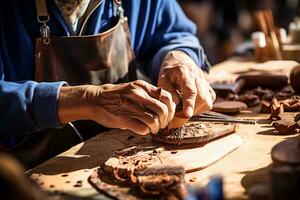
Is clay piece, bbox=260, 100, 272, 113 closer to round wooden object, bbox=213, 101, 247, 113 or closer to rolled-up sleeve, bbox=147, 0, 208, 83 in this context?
round wooden object, bbox=213, 101, 247, 113

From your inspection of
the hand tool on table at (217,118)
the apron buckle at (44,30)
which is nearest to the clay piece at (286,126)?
the hand tool on table at (217,118)

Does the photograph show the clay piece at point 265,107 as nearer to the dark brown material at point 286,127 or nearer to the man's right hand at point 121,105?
the dark brown material at point 286,127

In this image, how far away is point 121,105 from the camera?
155cm

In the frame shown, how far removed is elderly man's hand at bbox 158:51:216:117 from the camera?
5.61 feet

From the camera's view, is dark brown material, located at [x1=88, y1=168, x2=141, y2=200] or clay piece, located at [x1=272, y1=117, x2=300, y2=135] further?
clay piece, located at [x1=272, y1=117, x2=300, y2=135]

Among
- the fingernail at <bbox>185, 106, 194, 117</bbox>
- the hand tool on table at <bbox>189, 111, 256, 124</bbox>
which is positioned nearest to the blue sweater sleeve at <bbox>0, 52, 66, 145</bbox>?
the fingernail at <bbox>185, 106, 194, 117</bbox>

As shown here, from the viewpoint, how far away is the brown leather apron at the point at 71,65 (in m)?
1.85

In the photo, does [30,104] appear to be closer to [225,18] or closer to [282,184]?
[282,184]

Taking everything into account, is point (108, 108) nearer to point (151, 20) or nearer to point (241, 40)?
point (151, 20)

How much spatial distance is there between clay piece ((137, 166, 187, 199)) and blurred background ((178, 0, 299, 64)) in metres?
3.41

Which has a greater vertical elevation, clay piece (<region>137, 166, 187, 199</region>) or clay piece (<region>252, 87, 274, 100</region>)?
clay piece (<region>137, 166, 187, 199</region>)

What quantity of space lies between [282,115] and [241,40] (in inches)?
124

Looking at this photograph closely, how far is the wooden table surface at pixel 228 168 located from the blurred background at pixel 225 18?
2948 mm

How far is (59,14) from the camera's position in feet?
6.11
